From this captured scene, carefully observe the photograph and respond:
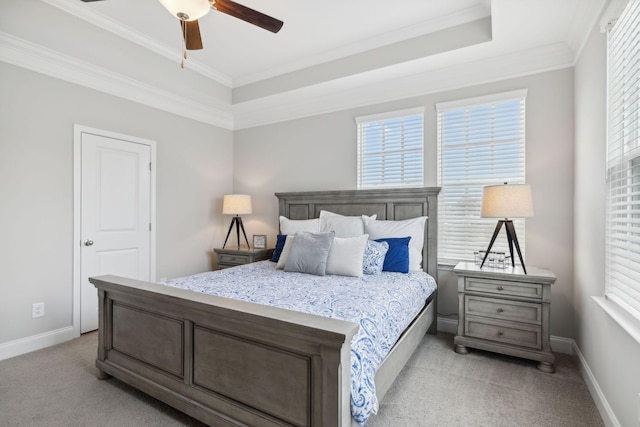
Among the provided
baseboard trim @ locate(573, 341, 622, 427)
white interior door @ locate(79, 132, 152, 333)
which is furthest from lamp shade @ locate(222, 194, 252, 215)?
baseboard trim @ locate(573, 341, 622, 427)

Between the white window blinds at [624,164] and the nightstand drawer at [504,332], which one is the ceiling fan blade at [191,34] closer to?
the white window blinds at [624,164]

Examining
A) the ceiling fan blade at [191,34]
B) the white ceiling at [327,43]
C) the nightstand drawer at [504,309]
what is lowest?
the nightstand drawer at [504,309]

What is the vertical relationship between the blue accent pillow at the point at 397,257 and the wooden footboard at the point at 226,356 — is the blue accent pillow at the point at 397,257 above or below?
above

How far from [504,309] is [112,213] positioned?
12.9 ft

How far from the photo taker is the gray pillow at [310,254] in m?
2.88

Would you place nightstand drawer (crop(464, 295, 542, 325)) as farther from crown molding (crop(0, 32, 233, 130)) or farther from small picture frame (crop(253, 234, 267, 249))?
crown molding (crop(0, 32, 233, 130))

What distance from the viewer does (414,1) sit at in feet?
9.09

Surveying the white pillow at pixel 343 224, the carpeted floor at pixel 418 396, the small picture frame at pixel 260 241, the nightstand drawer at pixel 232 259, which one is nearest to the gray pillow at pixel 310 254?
the white pillow at pixel 343 224

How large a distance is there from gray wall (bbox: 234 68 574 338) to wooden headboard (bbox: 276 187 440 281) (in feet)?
0.66

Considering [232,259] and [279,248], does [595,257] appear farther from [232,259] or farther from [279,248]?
[232,259]

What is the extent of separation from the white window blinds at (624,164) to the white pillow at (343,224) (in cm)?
195

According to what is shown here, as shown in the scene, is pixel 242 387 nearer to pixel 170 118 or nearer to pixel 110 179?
pixel 110 179

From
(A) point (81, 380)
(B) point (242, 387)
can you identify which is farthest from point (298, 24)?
(A) point (81, 380)

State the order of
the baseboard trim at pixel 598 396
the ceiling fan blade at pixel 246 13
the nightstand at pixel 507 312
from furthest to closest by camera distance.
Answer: the nightstand at pixel 507 312 < the ceiling fan blade at pixel 246 13 < the baseboard trim at pixel 598 396
